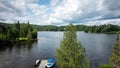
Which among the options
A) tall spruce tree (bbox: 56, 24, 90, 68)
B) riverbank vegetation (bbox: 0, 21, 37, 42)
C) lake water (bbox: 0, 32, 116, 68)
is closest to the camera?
tall spruce tree (bbox: 56, 24, 90, 68)

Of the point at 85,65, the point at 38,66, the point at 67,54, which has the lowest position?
the point at 38,66

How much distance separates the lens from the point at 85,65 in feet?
108

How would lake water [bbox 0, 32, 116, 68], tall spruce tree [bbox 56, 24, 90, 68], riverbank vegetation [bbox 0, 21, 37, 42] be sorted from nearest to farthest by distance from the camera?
tall spruce tree [bbox 56, 24, 90, 68] < lake water [bbox 0, 32, 116, 68] < riverbank vegetation [bbox 0, 21, 37, 42]

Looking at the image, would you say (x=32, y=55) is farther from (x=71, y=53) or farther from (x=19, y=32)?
(x=19, y=32)

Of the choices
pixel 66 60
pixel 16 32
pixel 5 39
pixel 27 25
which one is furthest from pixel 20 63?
pixel 27 25

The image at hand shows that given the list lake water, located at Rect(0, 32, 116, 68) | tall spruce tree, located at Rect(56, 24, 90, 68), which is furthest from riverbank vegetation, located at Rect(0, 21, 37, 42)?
tall spruce tree, located at Rect(56, 24, 90, 68)

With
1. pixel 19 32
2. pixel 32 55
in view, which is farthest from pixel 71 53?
pixel 19 32

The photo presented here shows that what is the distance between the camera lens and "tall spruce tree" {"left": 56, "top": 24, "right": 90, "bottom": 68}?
32125 mm

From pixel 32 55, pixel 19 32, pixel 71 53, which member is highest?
pixel 71 53

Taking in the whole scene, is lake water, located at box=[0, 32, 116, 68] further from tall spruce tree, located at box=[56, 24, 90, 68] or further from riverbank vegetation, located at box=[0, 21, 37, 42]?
riverbank vegetation, located at box=[0, 21, 37, 42]

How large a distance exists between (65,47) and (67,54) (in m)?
1.65

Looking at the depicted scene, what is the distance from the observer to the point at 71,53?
3275 cm

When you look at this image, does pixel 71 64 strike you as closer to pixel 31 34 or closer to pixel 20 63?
pixel 20 63

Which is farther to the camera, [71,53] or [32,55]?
[32,55]
